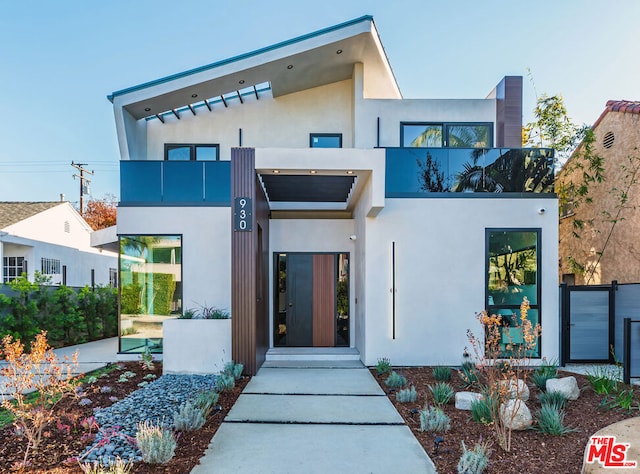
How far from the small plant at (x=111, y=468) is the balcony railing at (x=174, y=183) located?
5982mm

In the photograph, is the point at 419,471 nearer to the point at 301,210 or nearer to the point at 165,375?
the point at 165,375

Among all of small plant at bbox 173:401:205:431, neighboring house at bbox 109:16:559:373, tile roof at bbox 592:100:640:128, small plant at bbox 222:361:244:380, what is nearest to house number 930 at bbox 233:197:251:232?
neighboring house at bbox 109:16:559:373

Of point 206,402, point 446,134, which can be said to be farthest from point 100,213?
point 206,402

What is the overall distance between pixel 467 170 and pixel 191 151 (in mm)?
6939

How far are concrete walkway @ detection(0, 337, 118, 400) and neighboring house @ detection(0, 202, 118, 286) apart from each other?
4190 mm

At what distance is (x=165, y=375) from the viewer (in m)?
7.16

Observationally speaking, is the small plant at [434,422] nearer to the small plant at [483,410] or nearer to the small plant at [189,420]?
the small plant at [483,410]

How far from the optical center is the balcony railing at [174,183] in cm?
879

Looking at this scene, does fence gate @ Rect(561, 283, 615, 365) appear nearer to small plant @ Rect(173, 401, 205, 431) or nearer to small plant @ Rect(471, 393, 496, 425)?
small plant @ Rect(471, 393, 496, 425)

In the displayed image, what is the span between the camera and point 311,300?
9.86 m

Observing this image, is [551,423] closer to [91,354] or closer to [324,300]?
[324,300]

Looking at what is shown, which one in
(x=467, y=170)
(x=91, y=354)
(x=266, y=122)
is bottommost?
(x=91, y=354)

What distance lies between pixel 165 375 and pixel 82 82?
17235 millimetres

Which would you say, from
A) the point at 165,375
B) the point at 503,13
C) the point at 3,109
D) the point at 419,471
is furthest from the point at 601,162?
the point at 3,109
